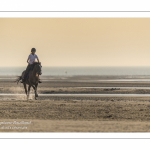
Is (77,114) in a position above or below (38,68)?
below

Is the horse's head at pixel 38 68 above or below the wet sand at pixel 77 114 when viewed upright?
above

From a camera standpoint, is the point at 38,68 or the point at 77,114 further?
the point at 38,68

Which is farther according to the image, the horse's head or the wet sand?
the horse's head

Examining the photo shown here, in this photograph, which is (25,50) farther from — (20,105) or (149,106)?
(149,106)

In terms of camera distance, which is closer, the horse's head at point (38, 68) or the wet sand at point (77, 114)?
the wet sand at point (77, 114)

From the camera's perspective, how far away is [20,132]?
1408 centimetres

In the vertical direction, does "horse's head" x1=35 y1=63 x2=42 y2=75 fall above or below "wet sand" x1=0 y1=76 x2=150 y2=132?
above
